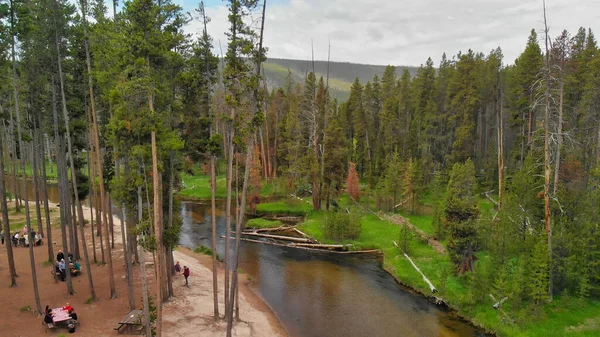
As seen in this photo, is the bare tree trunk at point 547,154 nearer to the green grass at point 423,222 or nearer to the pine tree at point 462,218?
the pine tree at point 462,218

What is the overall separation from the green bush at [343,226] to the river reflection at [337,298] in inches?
136

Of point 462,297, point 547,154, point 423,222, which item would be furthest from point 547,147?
point 423,222

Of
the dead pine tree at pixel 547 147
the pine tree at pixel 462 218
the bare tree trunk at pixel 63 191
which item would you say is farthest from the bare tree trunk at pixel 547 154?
the bare tree trunk at pixel 63 191

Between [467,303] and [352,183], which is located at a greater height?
[352,183]

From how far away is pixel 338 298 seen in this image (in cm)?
2523

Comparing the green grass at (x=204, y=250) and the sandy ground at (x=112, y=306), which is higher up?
the sandy ground at (x=112, y=306)

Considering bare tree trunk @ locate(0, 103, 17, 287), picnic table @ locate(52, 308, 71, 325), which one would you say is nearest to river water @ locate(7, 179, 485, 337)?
picnic table @ locate(52, 308, 71, 325)

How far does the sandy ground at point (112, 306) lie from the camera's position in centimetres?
1888

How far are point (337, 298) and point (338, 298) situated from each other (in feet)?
0.21

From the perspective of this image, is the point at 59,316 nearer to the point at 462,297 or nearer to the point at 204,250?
the point at 204,250

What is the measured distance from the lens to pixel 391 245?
34.3 metres

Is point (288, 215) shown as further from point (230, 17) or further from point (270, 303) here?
point (230, 17)

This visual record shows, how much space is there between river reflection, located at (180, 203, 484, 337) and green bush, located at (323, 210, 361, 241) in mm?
3452

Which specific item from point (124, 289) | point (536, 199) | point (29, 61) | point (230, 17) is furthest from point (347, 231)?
point (29, 61)
